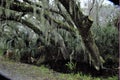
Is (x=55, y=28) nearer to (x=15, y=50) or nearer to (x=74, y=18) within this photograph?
(x=74, y=18)

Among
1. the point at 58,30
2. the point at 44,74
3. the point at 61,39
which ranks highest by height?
the point at 58,30

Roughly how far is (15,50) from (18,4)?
324 centimetres

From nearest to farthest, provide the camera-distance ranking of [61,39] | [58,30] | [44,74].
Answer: [44,74]
[58,30]
[61,39]

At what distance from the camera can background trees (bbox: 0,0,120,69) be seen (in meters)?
4.82

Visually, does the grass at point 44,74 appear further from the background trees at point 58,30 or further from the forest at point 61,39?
the background trees at point 58,30

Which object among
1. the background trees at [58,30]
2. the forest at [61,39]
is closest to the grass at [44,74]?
the forest at [61,39]

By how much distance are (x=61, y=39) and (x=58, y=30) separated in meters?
0.34

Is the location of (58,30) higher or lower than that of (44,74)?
higher

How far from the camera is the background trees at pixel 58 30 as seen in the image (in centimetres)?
482

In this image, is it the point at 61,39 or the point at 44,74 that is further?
the point at 61,39

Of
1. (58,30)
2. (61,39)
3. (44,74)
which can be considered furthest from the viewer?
(61,39)

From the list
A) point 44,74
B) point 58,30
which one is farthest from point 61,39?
point 44,74

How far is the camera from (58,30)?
671 centimetres

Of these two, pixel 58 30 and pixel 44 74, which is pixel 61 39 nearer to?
pixel 58 30
